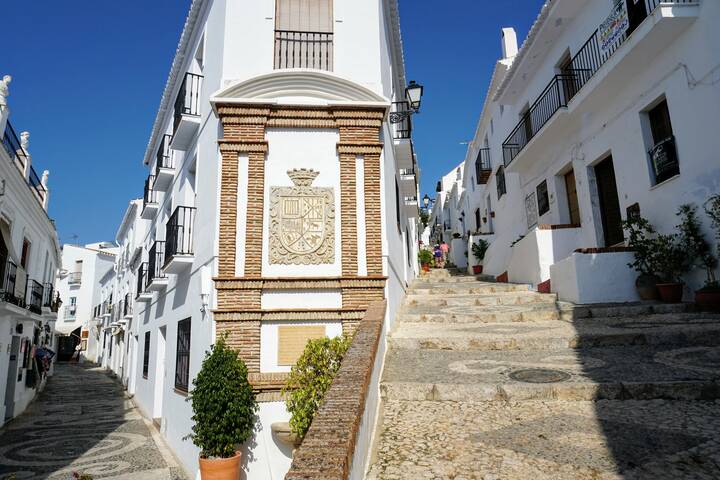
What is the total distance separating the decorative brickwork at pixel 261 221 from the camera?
7.46 meters

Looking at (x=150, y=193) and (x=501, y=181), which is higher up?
(x=501, y=181)

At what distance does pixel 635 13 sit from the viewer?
9.38m

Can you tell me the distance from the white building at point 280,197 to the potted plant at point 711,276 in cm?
474

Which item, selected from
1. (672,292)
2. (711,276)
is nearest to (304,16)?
(672,292)

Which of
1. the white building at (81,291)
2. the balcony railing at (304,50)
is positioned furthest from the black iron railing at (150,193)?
the white building at (81,291)

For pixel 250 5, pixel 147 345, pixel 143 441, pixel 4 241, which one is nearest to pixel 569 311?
pixel 250 5

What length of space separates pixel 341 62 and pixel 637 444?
7.65 m

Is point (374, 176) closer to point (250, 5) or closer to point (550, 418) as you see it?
point (250, 5)

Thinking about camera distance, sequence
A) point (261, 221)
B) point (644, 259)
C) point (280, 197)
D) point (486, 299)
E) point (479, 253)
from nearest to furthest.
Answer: point (261, 221)
point (280, 197)
point (644, 259)
point (486, 299)
point (479, 253)

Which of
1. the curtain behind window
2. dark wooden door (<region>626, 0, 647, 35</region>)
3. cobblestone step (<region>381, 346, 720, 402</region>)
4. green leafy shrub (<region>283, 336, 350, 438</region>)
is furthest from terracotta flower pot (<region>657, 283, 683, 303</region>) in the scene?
the curtain behind window

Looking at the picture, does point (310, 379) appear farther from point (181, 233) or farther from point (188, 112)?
point (188, 112)

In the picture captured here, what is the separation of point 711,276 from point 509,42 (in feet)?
49.6

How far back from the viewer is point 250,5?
344 inches

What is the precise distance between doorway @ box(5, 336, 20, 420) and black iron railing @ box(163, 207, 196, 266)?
321 inches
